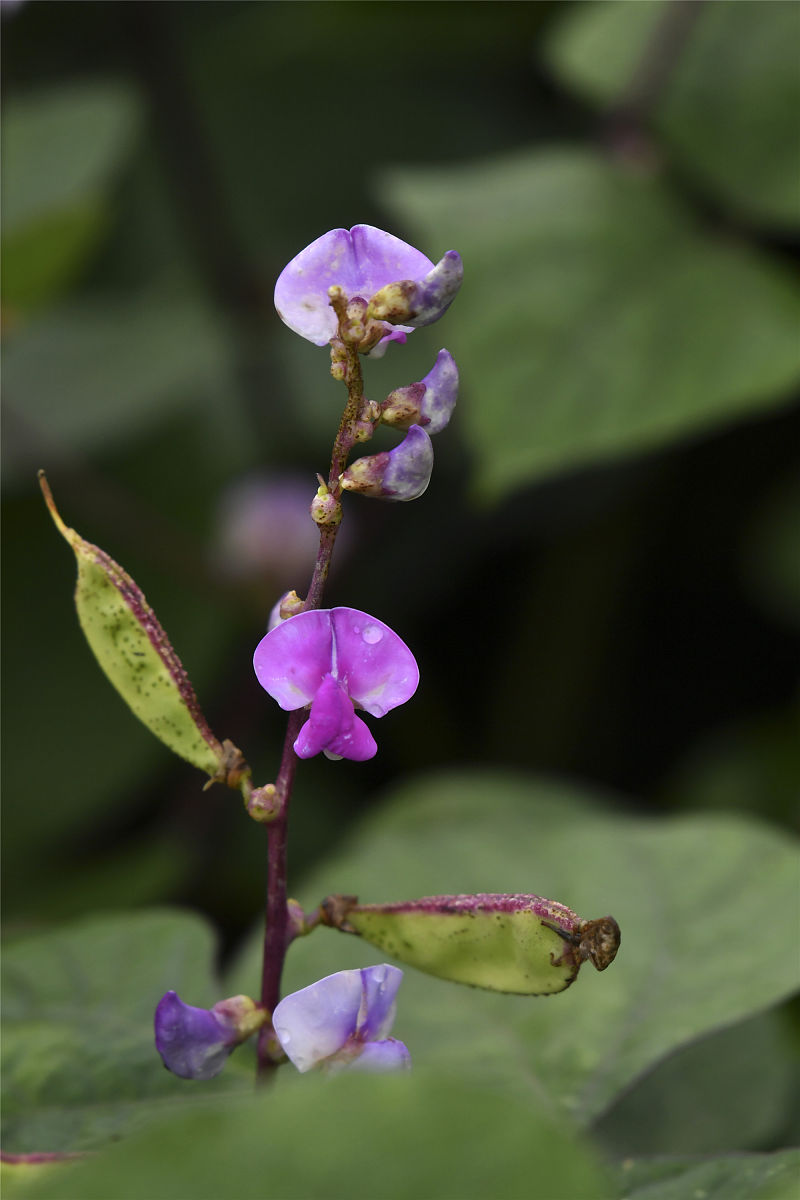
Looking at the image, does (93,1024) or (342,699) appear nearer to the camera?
(342,699)

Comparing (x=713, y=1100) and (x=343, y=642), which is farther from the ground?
(x=343, y=642)

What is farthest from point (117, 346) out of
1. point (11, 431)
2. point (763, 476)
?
point (763, 476)

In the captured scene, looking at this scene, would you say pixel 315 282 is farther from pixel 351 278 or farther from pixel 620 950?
pixel 620 950

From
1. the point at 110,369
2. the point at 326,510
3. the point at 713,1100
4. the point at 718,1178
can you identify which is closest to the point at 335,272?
the point at 326,510

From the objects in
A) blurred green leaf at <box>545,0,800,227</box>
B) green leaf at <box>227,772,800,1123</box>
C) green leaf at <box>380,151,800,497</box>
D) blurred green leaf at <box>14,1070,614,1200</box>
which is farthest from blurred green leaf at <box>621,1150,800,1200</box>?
blurred green leaf at <box>545,0,800,227</box>

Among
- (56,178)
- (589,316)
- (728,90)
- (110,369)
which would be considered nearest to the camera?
(589,316)

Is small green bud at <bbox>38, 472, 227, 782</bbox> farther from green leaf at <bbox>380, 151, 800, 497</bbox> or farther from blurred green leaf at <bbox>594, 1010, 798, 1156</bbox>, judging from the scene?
green leaf at <bbox>380, 151, 800, 497</bbox>

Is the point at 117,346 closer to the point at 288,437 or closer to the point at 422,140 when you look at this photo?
the point at 288,437
